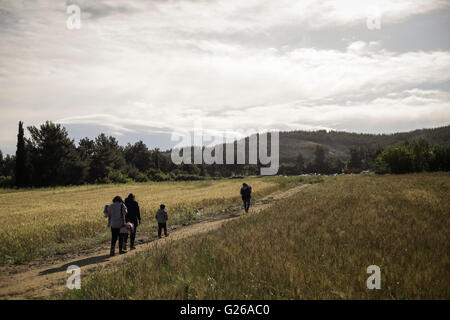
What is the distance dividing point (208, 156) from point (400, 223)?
172 m

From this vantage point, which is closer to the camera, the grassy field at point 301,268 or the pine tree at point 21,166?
the grassy field at point 301,268

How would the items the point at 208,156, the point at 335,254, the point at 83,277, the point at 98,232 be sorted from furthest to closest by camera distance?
the point at 208,156
the point at 98,232
the point at 83,277
the point at 335,254

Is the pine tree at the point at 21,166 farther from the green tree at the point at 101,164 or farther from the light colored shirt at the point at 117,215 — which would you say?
the light colored shirt at the point at 117,215

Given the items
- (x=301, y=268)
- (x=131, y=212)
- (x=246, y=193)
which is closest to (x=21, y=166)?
(x=246, y=193)

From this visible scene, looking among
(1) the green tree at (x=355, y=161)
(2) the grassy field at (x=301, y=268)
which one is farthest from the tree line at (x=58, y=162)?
(1) the green tree at (x=355, y=161)

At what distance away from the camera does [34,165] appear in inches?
2467

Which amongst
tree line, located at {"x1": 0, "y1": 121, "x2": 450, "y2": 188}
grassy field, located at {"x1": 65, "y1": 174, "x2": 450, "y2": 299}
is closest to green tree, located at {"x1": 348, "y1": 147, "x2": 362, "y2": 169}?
tree line, located at {"x1": 0, "y1": 121, "x2": 450, "y2": 188}

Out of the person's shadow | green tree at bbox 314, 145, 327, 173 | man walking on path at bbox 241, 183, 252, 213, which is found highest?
green tree at bbox 314, 145, 327, 173

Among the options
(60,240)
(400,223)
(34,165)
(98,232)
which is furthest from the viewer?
(34,165)

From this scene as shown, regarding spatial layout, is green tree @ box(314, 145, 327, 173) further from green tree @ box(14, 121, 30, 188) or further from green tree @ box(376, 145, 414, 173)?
green tree @ box(14, 121, 30, 188)
